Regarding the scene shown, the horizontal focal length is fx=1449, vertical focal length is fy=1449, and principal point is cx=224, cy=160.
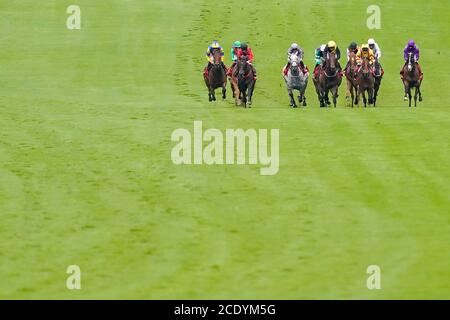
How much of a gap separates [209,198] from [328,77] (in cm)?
1337

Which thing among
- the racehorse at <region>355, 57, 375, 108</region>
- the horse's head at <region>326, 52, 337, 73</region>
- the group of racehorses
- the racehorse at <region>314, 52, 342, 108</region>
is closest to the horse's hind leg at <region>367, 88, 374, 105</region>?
the group of racehorses

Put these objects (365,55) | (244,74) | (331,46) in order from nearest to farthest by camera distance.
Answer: (331,46) → (244,74) → (365,55)

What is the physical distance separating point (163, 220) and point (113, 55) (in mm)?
27535

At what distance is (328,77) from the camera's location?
3456 cm

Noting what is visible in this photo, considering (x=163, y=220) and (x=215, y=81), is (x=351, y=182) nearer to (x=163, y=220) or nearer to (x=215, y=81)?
(x=163, y=220)

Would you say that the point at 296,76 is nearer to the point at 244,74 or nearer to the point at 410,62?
the point at 244,74

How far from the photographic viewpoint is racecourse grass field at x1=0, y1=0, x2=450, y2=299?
54.9ft

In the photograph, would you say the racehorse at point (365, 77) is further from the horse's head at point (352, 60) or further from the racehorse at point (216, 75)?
the racehorse at point (216, 75)

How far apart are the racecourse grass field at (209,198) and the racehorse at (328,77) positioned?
2780 millimetres

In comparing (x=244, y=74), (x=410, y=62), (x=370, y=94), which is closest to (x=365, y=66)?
(x=370, y=94)

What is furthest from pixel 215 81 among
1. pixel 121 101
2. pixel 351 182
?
pixel 351 182

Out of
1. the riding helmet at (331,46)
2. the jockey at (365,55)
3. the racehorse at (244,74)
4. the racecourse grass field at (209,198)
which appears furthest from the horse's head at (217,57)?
the jockey at (365,55)

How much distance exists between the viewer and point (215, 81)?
35.9 m

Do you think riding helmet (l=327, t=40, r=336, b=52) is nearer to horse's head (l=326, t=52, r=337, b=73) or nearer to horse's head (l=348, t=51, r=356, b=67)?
horse's head (l=326, t=52, r=337, b=73)
